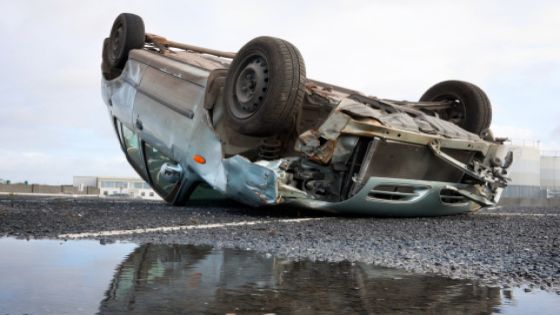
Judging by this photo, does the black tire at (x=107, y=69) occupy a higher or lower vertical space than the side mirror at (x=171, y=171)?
higher

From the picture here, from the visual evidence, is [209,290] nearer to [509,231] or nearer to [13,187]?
[509,231]

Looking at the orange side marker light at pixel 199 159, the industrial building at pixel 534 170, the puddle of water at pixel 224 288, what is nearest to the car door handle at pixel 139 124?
the orange side marker light at pixel 199 159

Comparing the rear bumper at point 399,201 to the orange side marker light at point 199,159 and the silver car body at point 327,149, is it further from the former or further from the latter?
the orange side marker light at point 199,159

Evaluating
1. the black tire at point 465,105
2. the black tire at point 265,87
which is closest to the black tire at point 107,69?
the black tire at point 265,87

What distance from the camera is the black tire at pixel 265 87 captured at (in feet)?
21.6

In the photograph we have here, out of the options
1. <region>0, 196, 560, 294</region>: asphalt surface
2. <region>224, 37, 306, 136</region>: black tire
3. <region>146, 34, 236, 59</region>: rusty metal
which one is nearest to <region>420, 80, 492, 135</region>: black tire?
<region>0, 196, 560, 294</region>: asphalt surface

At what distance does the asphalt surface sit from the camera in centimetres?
341

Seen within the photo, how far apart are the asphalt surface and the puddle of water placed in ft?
1.29

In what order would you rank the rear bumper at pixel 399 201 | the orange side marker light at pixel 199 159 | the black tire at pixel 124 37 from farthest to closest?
the black tire at pixel 124 37, the orange side marker light at pixel 199 159, the rear bumper at pixel 399 201

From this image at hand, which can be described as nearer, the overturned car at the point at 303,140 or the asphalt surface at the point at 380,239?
the asphalt surface at the point at 380,239

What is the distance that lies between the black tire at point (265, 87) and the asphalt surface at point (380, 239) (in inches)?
45.9

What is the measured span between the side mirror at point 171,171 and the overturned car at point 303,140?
18 millimetres

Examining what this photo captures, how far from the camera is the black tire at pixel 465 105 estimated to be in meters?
8.76

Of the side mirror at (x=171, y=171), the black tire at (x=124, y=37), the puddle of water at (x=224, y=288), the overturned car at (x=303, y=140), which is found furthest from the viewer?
the black tire at (x=124, y=37)
